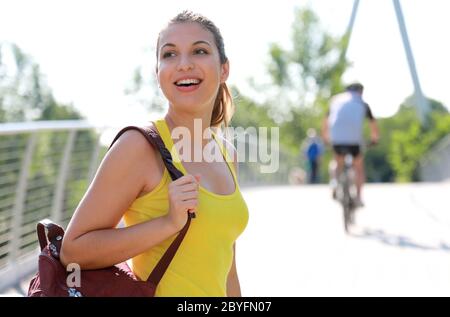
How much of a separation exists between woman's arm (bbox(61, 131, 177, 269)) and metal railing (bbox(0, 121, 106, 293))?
318cm

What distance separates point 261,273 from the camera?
19.2ft

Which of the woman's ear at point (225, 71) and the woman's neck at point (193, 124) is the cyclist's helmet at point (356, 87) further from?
the woman's neck at point (193, 124)

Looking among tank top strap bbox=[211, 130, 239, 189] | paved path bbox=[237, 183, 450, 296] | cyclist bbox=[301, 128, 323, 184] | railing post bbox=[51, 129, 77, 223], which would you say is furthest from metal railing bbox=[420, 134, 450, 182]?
tank top strap bbox=[211, 130, 239, 189]

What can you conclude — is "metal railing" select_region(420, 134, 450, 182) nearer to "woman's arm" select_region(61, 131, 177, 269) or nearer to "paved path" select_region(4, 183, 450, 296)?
→ "paved path" select_region(4, 183, 450, 296)

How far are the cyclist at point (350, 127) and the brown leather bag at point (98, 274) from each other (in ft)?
23.0

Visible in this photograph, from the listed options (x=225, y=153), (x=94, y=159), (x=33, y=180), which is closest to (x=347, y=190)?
(x=94, y=159)

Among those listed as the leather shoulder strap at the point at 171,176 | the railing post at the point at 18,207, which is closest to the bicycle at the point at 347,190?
the railing post at the point at 18,207

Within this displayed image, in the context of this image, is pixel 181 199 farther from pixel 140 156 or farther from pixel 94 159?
pixel 94 159

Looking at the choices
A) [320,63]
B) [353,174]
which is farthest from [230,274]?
[320,63]

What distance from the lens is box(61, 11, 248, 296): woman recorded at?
1803 millimetres

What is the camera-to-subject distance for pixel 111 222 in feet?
6.00

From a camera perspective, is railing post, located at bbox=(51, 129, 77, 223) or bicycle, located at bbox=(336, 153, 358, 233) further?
bicycle, located at bbox=(336, 153, 358, 233)
